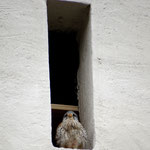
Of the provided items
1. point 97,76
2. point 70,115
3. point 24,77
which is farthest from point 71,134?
point 24,77

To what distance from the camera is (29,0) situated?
6012 millimetres

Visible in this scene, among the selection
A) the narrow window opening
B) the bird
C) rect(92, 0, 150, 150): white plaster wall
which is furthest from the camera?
→ the narrow window opening

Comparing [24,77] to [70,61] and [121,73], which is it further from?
[70,61]

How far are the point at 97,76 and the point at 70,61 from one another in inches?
36.9

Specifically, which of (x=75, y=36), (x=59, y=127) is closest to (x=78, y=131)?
(x=59, y=127)

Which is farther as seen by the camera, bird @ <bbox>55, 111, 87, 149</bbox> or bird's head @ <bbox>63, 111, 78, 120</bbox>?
bird's head @ <bbox>63, 111, 78, 120</bbox>

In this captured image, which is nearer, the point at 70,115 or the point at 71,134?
the point at 71,134

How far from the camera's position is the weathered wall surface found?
5523 mm

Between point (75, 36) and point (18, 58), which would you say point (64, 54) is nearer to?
point (75, 36)

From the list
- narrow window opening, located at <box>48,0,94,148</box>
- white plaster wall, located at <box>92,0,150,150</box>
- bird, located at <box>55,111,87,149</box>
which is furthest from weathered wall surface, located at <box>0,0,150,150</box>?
bird, located at <box>55,111,87,149</box>

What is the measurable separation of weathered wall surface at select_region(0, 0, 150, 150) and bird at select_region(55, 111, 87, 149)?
33cm

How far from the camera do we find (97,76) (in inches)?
230

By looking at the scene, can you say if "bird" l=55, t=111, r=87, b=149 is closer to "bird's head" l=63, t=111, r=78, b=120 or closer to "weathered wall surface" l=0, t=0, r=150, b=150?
"bird's head" l=63, t=111, r=78, b=120

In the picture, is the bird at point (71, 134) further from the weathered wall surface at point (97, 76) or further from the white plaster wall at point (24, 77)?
the white plaster wall at point (24, 77)
